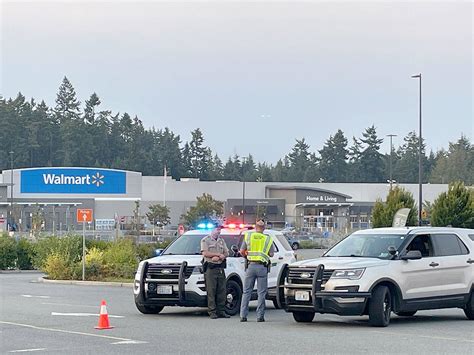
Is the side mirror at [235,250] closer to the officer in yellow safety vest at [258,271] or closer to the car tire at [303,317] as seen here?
the officer in yellow safety vest at [258,271]

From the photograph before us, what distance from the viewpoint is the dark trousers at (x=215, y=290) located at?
66.4 ft

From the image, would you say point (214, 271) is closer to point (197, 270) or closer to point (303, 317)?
point (197, 270)

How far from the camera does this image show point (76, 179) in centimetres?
8262

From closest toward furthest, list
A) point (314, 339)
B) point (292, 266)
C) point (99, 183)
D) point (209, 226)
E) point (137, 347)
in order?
point (137, 347) → point (314, 339) → point (292, 266) → point (209, 226) → point (99, 183)

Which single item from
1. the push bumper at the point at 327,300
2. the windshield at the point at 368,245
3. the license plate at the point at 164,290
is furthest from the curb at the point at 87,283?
the push bumper at the point at 327,300

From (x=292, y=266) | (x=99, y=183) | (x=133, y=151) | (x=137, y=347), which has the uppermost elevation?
(x=133, y=151)

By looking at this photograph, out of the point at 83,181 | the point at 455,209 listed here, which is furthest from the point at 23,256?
the point at 83,181

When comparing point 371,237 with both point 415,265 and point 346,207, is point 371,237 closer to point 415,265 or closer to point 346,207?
point 415,265

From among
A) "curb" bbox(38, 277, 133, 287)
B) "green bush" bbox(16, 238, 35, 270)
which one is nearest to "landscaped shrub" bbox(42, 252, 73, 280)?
"curb" bbox(38, 277, 133, 287)

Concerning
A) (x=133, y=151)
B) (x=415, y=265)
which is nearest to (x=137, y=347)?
(x=415, y=265)

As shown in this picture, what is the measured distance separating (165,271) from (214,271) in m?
1.16

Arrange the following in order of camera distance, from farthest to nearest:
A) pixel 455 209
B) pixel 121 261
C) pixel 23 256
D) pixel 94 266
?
pixel 455 209 < pixel 23 256 < pixel 121 261 < pixel 94 266

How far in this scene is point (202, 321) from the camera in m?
19.7

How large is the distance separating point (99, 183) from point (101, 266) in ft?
153
